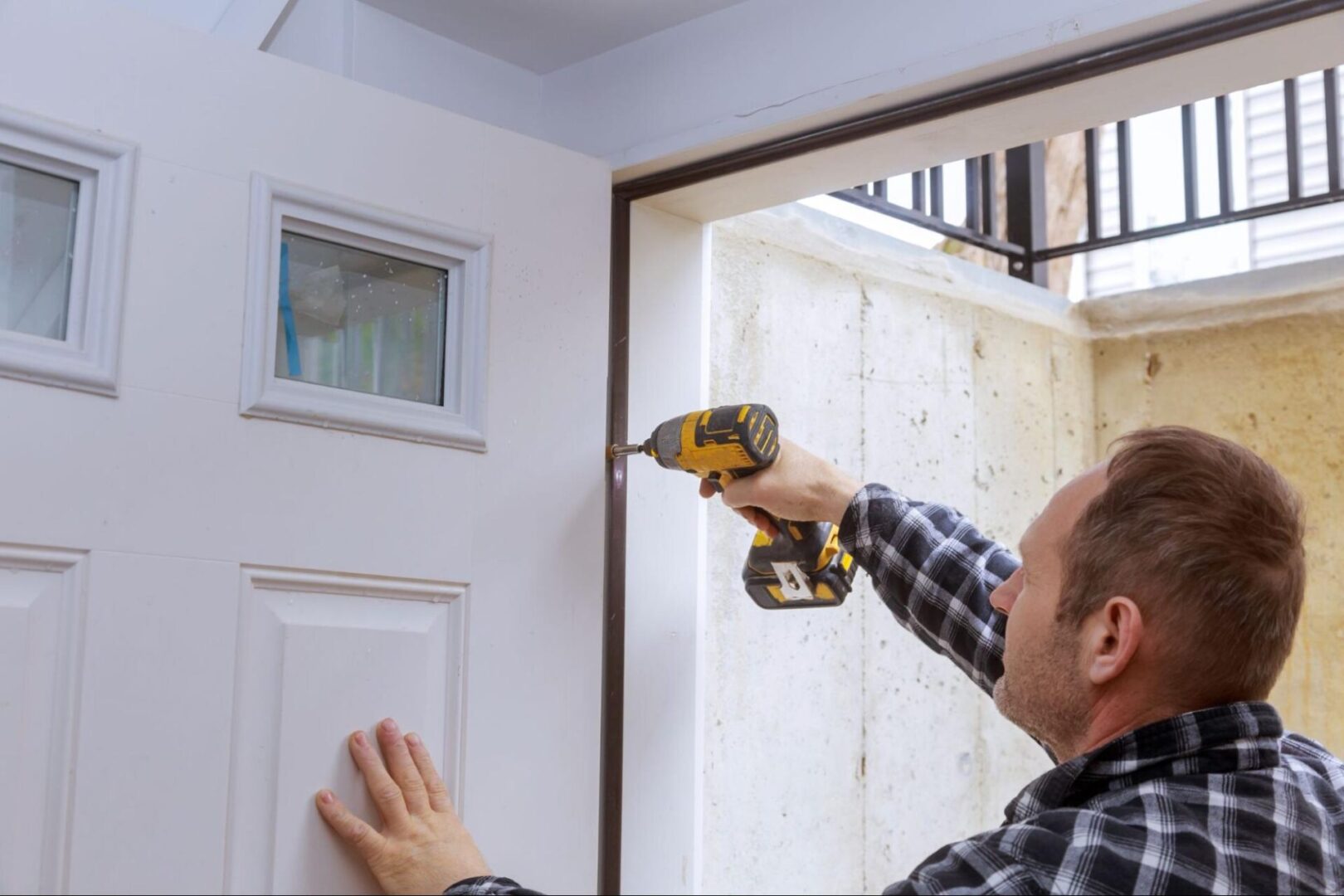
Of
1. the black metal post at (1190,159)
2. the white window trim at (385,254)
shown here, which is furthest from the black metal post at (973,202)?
the white window trim at (385,254)

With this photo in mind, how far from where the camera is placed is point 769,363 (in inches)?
95.0

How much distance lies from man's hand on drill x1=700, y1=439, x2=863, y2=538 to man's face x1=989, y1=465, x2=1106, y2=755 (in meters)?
0.48

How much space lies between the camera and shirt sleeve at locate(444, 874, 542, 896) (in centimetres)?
126

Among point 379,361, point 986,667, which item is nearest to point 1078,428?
point 986,667

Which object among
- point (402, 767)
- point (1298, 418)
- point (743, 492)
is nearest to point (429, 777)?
point (402, 767)

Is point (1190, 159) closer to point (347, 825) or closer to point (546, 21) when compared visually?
point (546, 21)

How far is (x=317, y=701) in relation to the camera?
4.75 ft

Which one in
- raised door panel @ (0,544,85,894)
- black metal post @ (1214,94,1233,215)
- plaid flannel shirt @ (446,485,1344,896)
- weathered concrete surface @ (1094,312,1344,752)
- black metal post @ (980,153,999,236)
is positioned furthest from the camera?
black metal post @ (980,153,999,236)

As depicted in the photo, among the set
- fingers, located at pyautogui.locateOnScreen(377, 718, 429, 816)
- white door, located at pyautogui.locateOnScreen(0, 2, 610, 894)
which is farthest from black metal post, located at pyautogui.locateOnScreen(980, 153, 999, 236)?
fingers, located at pyautogui.locateOnScreen(377, 718, 429, 816)

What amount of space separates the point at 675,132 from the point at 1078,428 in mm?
1557

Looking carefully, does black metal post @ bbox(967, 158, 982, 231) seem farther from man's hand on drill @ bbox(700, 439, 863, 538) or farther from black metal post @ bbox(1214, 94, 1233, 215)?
man's hand on drill @ bbox(700, 439, 863, 538)

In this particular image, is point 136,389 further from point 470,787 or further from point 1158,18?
point 1158,18

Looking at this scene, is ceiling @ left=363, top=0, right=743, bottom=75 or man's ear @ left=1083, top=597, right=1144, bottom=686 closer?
man's ear @ left=1083, top=597, right=1144, bottom=686

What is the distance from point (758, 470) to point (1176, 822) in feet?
2.57
